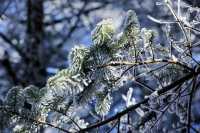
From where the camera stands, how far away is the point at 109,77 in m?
2.87

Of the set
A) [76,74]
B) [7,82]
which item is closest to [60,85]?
[76,74]

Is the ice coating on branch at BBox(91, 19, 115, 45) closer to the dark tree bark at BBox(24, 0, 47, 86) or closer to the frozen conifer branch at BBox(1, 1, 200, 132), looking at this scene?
the frozen conifer branch at BBox(1, 1, 200, 132)

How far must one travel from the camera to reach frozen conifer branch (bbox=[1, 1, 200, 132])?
9.18ft

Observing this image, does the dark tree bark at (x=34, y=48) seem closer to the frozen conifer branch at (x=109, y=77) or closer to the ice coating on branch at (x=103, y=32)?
the frozen conifer branch at (x=109, y=77)

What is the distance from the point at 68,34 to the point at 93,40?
7164mm

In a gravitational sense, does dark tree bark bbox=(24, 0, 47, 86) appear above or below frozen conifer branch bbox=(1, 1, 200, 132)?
A: above

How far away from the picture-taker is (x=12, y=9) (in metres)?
9.95

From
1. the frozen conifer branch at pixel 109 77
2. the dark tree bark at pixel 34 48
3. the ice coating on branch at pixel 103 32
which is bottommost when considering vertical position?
the frozen conifer branch at pixel 109 77

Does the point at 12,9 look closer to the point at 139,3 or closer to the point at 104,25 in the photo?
the point at 139,3

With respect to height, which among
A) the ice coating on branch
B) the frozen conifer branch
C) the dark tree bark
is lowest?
the frozen conifer branch

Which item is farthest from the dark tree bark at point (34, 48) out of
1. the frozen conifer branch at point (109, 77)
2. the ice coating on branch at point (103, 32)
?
the ice coating on branch at point (103, 32)

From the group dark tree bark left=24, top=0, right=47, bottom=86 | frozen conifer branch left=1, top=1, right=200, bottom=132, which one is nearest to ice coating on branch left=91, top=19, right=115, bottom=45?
frozen conifer branch left=1, top=1, right=200, bottom=132

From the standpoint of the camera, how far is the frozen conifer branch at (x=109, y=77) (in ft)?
9.18

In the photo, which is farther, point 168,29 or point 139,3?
point 139,3
